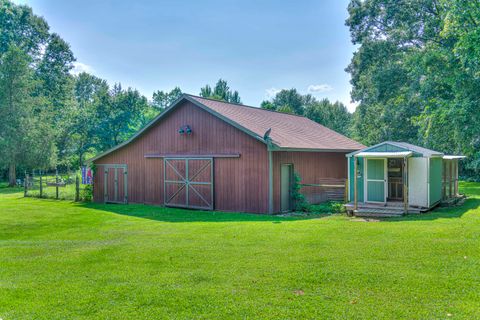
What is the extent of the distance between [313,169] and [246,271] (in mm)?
10224

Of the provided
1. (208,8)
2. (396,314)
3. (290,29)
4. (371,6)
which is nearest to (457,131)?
(290,29)

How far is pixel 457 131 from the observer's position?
18.2 metres

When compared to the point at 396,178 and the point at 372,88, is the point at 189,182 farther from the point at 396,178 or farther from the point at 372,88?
the point at 372,88

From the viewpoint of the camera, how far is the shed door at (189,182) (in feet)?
45.5

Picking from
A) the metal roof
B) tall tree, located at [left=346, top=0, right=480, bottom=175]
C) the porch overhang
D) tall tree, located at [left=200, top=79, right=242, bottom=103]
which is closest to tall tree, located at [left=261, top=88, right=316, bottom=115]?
tall tree, located at [left=200, top=79, right=242, bottom=103]

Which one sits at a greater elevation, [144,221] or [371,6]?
[371,6]

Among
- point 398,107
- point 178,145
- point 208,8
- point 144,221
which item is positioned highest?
point 208,8

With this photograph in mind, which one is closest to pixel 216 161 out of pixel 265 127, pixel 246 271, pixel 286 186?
pixel 265 127

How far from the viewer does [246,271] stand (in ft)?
18.2

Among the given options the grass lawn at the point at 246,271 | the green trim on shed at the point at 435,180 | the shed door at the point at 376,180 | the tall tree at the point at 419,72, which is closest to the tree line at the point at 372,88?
the tall tree at the point at 419,72

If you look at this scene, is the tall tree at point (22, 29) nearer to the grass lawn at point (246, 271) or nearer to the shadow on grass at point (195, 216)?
the shadow on grass at point (195, 216)

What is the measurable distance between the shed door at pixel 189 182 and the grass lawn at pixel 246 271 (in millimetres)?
4359

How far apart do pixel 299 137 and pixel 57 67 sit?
38377 mm

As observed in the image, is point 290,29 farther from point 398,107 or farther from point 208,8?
point 398,107
